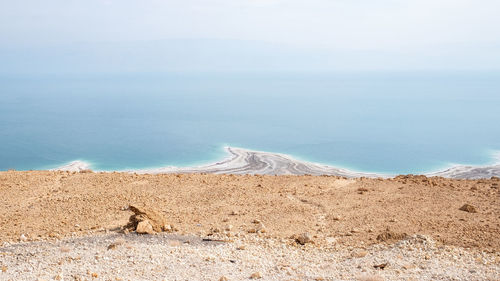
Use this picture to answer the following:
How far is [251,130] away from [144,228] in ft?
207

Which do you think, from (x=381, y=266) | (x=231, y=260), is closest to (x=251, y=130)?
(x=231, y=260)

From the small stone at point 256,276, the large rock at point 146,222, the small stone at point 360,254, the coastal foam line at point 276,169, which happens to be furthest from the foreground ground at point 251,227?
the coastal foam line at point 276,169

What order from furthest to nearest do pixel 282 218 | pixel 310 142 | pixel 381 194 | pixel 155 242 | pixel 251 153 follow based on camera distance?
1. pixel 310 142
2. pixel 251 153
3. pixel 381 194
4. pixel 282 218
5. pixel 155 242

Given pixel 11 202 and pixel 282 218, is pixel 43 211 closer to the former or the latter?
pixel 11 202

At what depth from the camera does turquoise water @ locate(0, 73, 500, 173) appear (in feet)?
179

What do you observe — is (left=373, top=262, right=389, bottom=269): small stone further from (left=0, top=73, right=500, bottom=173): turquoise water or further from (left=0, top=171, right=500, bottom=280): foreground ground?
(left=0, top=73, right=500, bottom=173): turquoise water

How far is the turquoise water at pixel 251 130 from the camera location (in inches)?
2143

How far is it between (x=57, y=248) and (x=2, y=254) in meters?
1.14

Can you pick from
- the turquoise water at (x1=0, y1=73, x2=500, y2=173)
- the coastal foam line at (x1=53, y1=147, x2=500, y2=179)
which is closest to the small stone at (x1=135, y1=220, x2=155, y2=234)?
the coastal foam line at (x1=53, y1=147, x2=500, y2=179)

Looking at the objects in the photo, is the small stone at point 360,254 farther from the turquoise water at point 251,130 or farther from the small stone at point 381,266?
the turquoise water at point 251,130

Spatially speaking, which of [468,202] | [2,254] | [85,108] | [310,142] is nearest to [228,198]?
[2,254]

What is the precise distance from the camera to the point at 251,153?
157 feet

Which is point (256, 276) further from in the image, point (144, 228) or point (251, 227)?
point (144, 228)

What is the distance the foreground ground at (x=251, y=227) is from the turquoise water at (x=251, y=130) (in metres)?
34.1
